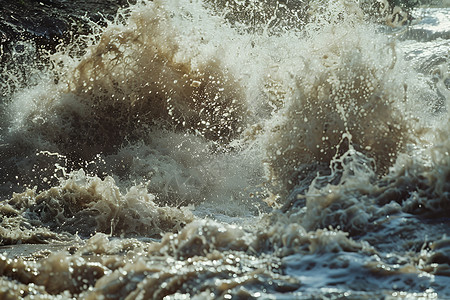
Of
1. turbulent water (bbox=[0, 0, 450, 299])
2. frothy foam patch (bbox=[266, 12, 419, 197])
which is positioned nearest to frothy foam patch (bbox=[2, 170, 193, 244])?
turbulent water (bbox=[0, 0, 450, 299])

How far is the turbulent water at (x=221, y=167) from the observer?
11.4 ft

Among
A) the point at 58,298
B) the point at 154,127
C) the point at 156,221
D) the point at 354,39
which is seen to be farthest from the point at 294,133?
the point at 154,127

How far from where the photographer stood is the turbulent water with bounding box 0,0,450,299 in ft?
11.4

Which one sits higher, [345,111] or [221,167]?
[345,111]

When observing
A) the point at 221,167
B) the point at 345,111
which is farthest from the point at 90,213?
the point at 221,167

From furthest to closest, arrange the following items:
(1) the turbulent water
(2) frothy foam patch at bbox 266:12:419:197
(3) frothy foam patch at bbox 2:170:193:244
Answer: (3) frothy foam patch at bbox 2:170:193:244, (2) frothy foam patch at bbox 266:12:419:197, (1) the turbulent water

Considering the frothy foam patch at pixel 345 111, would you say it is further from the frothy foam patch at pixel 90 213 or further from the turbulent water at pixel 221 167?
the frothy foam patch at pixel 90 213

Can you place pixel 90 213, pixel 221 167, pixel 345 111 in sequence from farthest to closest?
pixel 221 167 → pixel 90 213 → pixel 345 111

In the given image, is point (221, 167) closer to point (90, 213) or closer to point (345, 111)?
point (90, 213)

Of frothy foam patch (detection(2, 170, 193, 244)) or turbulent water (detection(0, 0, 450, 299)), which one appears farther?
frothy foam patch (detection(2, 170, 193, 244))

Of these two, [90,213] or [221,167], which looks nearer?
[90,213]

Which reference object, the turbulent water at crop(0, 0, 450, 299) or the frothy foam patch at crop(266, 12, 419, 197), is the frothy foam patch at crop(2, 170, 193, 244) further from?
the frothy foam patch at crop(266, 12, 419, 197)

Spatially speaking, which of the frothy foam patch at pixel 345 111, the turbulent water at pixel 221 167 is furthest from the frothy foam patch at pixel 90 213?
the frothy foam patch at pixel 345 111

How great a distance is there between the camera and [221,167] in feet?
31.0
